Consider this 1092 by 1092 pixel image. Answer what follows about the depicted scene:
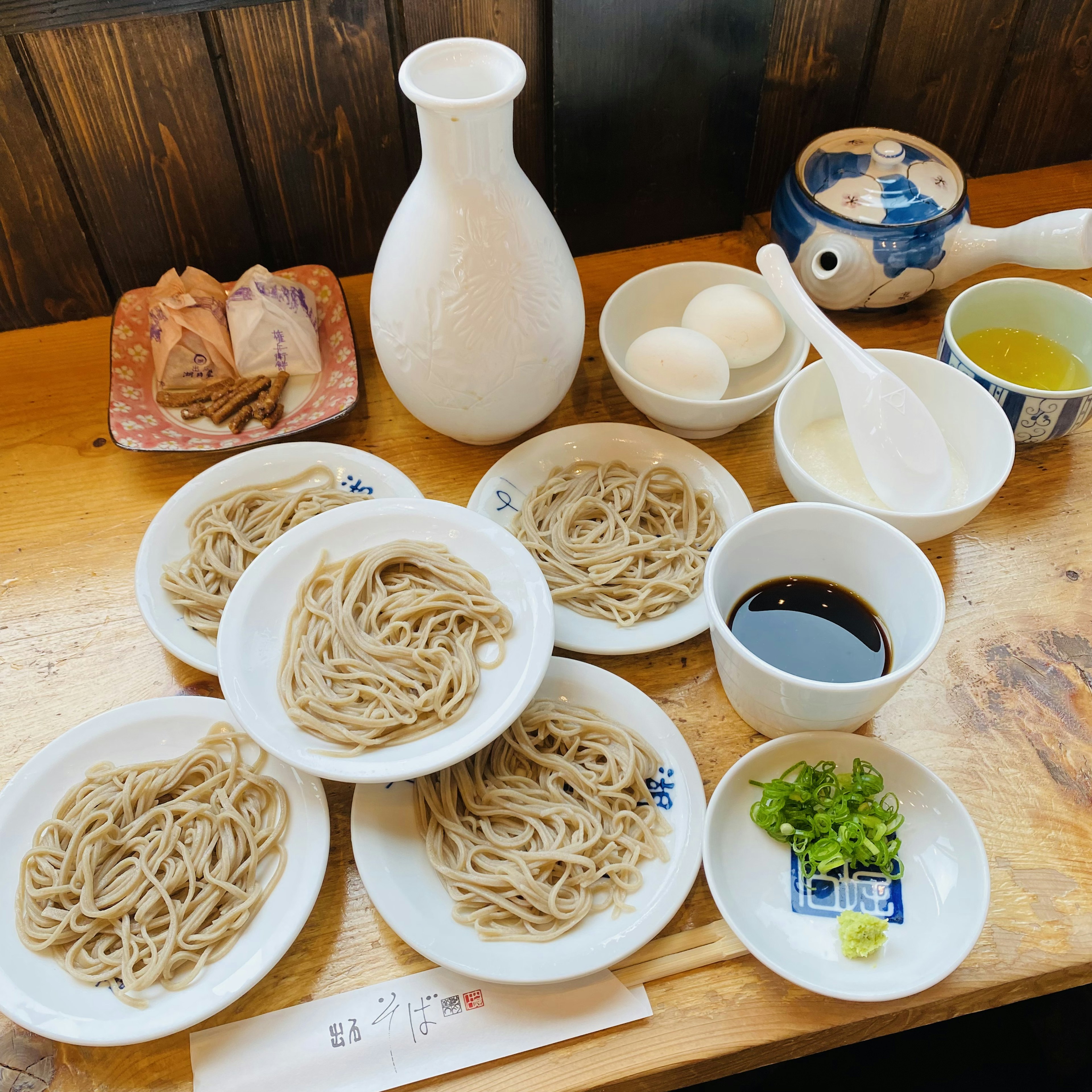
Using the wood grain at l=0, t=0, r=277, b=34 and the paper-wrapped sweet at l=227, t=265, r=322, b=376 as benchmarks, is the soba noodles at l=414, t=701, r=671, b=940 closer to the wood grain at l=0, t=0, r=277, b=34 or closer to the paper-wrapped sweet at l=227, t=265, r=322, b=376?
the paper-wrapped sweet at l=227, t=265, r=322, b=376

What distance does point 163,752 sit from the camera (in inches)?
37.1

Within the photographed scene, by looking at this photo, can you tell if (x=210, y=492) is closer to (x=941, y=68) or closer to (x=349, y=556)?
(x=349, y=556)

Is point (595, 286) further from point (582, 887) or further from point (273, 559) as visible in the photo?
point (582, 887)

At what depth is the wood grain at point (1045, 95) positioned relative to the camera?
1.43 metres

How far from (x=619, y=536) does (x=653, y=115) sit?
66 centimetres

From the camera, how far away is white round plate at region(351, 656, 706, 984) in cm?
81

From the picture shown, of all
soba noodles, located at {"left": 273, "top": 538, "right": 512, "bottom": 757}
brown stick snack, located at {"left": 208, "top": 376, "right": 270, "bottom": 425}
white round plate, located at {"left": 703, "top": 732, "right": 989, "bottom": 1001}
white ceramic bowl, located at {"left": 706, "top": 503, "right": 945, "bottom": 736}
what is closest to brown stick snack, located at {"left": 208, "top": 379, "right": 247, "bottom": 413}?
brown stick snack, located at {"left": 208, "top": 376, "right": 270, "bottom": 425}

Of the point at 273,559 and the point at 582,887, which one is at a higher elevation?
the point at 273,559

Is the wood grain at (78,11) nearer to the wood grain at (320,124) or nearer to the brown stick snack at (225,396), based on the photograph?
the wood grain at (320,124)

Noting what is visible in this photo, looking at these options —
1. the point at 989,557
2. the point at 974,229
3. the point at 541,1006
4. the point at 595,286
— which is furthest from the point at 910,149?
the point at 541,1006

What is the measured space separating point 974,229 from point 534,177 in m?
0.65

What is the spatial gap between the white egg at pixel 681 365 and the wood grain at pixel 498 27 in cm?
32

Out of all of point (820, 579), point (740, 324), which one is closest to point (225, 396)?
point (740, 324)

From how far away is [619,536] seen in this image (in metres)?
1.12
